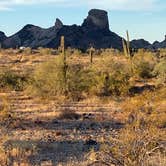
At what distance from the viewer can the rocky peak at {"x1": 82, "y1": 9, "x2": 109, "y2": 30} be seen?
362ft

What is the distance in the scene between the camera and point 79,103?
2902 centimetres

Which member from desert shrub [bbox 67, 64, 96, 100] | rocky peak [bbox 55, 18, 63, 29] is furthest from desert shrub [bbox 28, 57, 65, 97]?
rocky peak [bbox 55, 18, 63, 29]

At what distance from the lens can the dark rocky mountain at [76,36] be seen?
103625 mm

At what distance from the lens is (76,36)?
104750 millimetres

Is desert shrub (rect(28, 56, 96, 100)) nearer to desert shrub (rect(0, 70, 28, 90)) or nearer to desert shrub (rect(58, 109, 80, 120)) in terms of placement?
desert shrub (rect(0, 70, 28, 90))

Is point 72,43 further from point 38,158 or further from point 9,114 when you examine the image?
point 38,158

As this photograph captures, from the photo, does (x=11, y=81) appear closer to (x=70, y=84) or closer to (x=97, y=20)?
(x=70, y=84)

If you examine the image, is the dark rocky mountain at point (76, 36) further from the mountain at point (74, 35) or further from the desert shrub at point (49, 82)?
the desert shrub at point (49, 82)

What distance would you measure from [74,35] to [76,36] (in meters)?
0.59

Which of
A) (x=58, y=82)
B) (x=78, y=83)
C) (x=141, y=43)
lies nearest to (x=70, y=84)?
(x=58, y=82)

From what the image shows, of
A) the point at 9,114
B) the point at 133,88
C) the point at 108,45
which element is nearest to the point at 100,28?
the point at 108,45

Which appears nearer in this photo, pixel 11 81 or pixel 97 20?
pixel 11 81

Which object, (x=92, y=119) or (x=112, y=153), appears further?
(x=92, y=119)

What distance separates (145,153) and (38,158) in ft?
14.4
